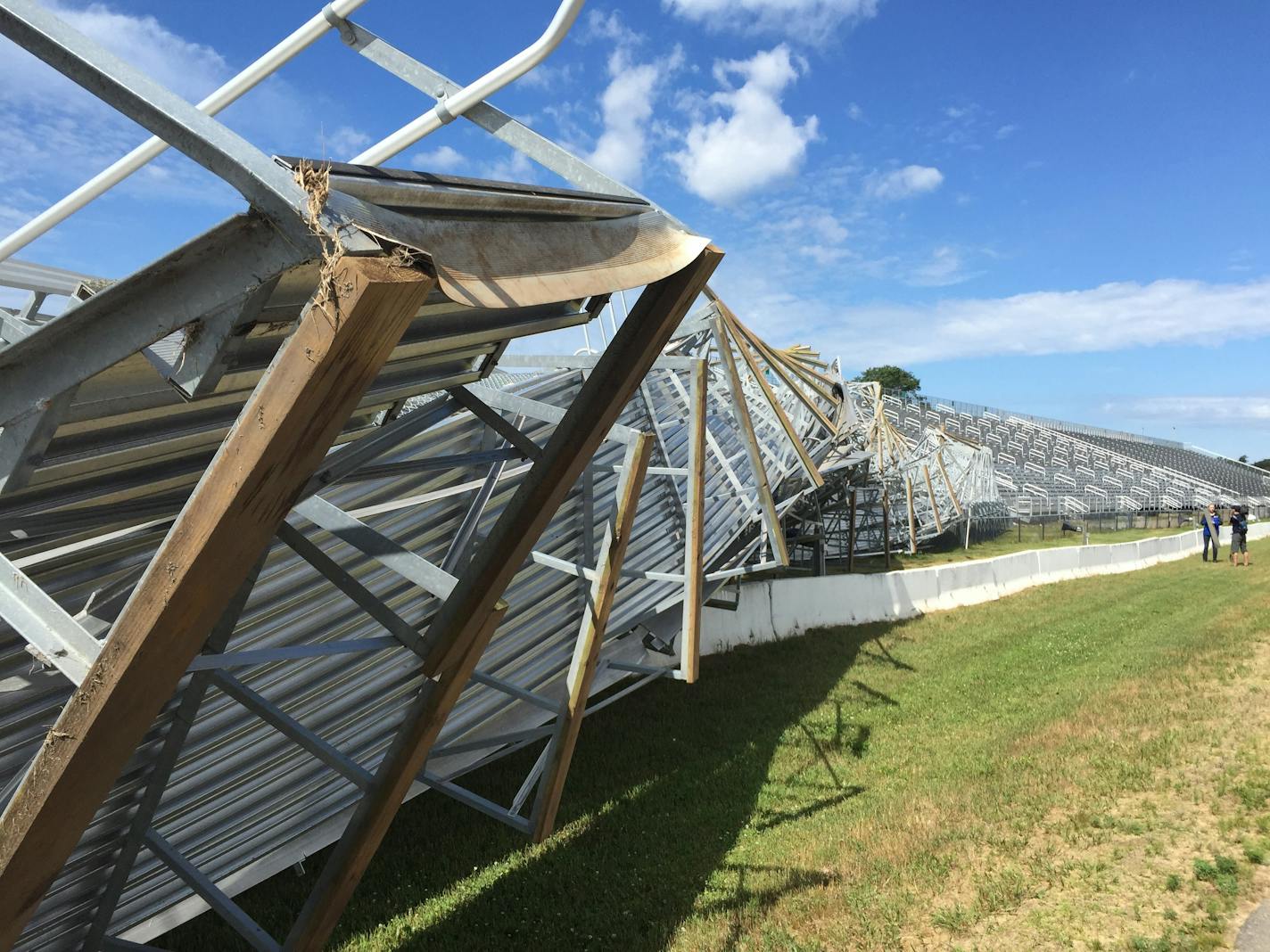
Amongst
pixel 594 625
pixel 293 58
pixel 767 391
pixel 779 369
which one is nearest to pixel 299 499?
pixel 594 625

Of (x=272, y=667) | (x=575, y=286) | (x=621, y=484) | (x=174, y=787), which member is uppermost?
→ (x=575, y=286)

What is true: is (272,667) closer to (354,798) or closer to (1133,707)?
(354,798)

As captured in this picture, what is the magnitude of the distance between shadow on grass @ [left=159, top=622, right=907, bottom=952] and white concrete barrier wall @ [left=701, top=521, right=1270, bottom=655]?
3.83m

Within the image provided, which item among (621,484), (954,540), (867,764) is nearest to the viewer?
(621,484)

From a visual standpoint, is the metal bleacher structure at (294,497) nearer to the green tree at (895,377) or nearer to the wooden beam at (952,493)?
the wooden beam at (952,493)

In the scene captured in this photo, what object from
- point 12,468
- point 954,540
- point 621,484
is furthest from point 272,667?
point 954,540

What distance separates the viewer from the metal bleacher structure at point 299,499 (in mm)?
2201

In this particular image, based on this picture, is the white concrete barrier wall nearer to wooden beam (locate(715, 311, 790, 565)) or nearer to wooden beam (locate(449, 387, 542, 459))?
wooden beam (locate(715, 311, 790, 565))

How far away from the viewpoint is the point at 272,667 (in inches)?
221

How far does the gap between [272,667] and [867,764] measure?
22.1 feet

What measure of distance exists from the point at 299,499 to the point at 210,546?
24.1 inches

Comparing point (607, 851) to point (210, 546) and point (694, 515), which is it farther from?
point (210, 546)

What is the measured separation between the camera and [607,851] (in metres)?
7.95

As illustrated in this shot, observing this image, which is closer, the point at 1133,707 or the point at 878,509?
the point at 1133,707
